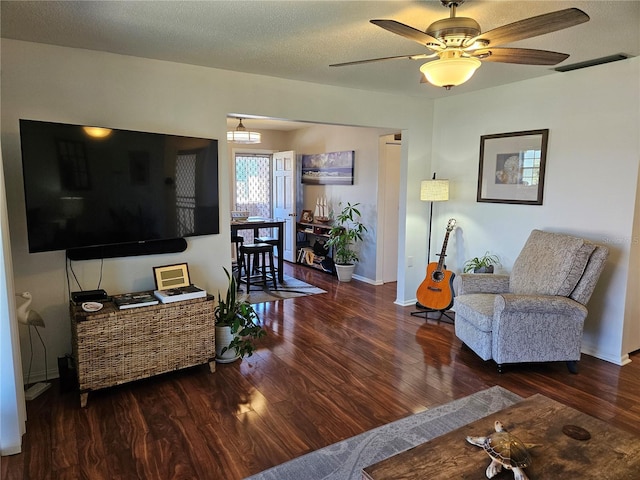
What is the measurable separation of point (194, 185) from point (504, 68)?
2668 millimetres

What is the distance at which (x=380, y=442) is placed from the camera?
231 cm

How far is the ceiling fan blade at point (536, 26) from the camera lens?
64.9 inches

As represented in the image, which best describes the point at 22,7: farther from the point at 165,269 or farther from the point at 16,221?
the point at 165,269

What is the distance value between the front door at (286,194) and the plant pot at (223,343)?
3.79 m

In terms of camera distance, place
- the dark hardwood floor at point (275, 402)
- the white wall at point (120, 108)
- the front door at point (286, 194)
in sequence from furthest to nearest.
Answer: the front door at point (286, 194) < the white wall at point (120, 108) < the dark hardwood floor at point (275, 402)

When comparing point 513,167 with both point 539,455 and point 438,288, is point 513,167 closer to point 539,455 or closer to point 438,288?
point 438,288

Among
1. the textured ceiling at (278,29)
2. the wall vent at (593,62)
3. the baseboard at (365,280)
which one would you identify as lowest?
the baseboard at (365,280)

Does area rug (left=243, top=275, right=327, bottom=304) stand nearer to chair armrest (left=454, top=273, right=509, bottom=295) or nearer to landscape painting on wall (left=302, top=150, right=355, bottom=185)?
landscape painting on wall (left=302, top=150, right=355, bottom=185)

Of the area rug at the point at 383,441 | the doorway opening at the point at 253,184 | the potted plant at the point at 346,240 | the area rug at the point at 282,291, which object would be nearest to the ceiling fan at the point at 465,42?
the area rug at the point at 383,441

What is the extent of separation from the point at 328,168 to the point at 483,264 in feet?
10.6

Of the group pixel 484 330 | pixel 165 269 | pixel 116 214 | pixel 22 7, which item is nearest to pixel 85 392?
pixel 165 269

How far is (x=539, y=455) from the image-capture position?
1.58 meters

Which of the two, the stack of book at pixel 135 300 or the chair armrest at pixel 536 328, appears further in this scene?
the chair armrest at pixel 536 328

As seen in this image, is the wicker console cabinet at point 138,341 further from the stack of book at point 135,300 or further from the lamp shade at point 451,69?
the lamp shade at point 451,69
